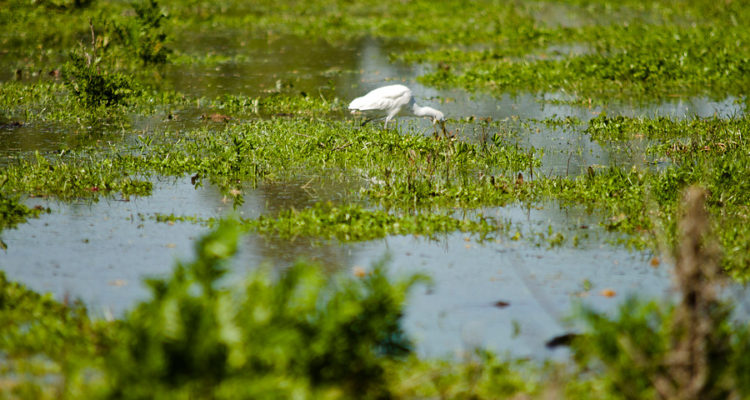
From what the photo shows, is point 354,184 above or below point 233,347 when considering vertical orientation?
below

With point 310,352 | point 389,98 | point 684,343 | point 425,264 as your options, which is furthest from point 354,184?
point 684,343

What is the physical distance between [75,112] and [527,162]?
5702 mm

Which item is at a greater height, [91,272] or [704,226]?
[704,226]

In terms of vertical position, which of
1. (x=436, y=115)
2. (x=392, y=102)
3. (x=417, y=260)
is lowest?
(x=417, y=260)

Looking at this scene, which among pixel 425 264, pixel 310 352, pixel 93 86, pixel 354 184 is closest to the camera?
pixel 310 352

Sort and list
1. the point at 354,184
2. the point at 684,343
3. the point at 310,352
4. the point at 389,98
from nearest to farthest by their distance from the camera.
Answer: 1. the point at 684,343
2. the point at 310,352
3. the point at 354,184
4. the point at 389,98

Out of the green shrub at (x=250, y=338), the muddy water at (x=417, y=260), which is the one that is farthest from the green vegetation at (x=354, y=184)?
the muddy water at (x=417, y=260)

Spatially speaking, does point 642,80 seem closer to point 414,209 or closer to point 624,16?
point 414,209

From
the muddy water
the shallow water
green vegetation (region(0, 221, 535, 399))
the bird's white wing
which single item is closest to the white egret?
the bird's white wing

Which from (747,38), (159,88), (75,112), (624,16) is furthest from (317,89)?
(624,16)

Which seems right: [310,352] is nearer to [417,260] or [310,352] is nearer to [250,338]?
[250,338]

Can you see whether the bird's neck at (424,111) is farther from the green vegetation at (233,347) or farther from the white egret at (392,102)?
the green vegetation at (233,347)

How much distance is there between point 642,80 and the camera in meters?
13.8

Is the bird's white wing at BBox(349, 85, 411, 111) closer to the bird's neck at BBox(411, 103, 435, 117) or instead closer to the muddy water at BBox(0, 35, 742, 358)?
the bird's neck at BBox(411, 103, 435, 117)
